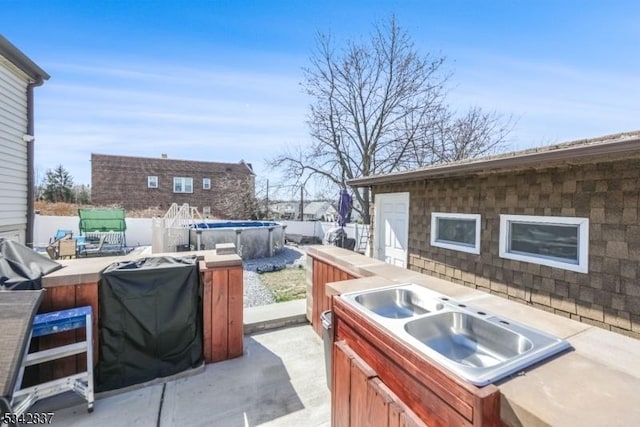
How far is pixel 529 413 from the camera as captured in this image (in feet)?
2.95

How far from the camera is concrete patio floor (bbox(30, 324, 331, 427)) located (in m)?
2.42

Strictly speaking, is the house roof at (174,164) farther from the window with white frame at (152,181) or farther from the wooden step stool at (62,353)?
the wooden step stool at (62,353)

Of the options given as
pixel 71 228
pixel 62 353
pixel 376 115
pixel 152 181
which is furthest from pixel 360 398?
pixel 152 181

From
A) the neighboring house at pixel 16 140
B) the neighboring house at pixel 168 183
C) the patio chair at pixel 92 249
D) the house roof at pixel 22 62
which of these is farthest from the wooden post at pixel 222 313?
the neighboring house at pixel 168 183

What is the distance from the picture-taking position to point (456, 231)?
4.33 meters

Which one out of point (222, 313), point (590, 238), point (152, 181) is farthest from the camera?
point (152, 181)

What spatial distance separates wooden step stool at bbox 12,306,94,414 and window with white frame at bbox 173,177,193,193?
61.7ft

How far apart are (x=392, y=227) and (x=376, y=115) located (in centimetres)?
1026

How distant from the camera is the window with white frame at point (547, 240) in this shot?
2836 millimetres

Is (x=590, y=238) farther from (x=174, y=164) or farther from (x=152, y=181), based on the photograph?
(x=152, y=181)

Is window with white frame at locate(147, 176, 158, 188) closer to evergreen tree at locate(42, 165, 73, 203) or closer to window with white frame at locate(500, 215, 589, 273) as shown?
evergreen tree at locate(42, 165, 73, 203)

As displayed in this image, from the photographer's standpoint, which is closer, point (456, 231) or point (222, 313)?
point (222, 313)

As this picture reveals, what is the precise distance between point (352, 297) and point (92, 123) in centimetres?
1755

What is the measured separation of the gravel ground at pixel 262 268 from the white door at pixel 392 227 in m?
2.54
